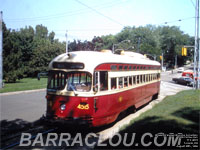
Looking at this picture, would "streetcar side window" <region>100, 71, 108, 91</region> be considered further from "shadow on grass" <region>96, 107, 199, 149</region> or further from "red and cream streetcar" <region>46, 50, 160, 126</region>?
"shadow on grass" <region>96, 107, 199, 149</region>

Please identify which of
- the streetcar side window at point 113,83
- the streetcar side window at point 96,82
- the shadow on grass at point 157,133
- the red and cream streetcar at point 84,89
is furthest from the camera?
the streetcar side window at point 113,83

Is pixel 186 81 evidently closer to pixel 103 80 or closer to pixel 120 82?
pixel 120 82

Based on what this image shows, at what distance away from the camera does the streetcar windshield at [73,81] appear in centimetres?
755

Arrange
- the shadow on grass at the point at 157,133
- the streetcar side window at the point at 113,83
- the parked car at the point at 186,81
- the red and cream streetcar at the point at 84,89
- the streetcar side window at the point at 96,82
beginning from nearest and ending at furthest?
the shadow on grass at the point at 157,133 → the red and cream streetcar at the point at 84,89 → the streetcar side window at the point at 96,82 → the streetcar side window at the point at 113,83 → the parked car at the point at 186,81

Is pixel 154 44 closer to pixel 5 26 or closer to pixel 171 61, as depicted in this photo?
pixel 171 61

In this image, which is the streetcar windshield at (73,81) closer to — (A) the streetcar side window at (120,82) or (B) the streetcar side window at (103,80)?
(B) the streetcar side window at (103,80)

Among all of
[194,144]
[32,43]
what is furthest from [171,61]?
[194,144]

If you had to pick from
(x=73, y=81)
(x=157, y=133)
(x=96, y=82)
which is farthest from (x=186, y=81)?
(x=157, y=133)

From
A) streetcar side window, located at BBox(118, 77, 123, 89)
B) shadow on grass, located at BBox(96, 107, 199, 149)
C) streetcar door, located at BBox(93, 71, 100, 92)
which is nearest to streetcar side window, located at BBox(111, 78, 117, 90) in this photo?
streetcar side window, located at BBox(118, 77, 123, 89)

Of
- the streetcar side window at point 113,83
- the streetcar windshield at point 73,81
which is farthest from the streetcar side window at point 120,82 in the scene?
the streetcar windshield at point 73,81

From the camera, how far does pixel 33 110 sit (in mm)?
12266

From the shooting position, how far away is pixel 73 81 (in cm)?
765

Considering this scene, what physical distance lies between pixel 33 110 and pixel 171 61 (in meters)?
90.2

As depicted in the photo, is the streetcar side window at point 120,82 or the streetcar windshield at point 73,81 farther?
the streetcar side window at point 120,82
